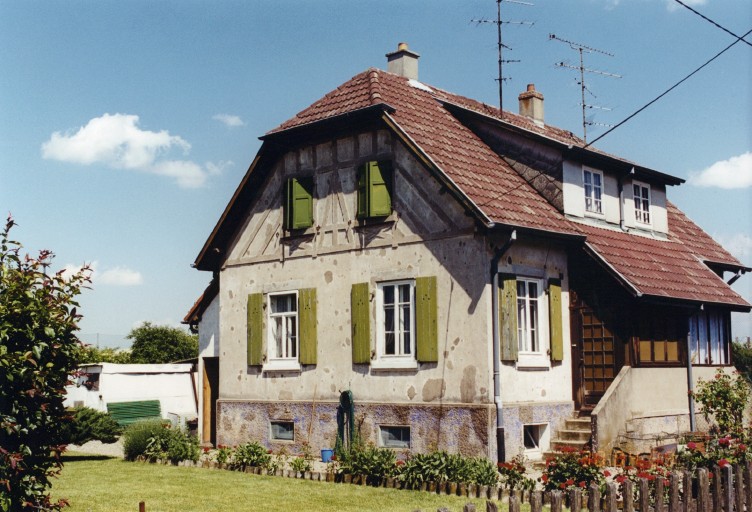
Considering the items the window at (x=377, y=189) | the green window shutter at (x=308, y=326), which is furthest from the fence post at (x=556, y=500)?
the green window shutter at (x=308, y=326)

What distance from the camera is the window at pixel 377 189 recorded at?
1878cm

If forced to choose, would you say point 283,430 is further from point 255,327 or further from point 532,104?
point 532,104

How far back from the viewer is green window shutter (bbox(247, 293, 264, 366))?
2116 centimetres

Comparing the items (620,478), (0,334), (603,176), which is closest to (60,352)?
(0,334)

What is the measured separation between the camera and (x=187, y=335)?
132 feet

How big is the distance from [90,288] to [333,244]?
1084 centimetres

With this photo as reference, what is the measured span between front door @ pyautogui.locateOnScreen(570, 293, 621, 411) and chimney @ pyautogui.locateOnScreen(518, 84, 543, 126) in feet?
29.1

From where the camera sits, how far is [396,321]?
18.4 metres

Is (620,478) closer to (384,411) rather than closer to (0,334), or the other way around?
(0,334)

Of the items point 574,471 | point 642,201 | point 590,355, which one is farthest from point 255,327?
point 574,471

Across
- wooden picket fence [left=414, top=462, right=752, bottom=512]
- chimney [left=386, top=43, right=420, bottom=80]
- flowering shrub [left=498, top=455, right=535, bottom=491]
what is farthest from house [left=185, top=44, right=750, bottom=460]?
wooden picket fence [left=414, top=462, right=752, bottom=512]

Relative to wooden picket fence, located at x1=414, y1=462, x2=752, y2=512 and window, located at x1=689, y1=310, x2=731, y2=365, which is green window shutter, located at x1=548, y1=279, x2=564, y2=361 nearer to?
window, located at x1=689, y1=310, x2=731, y2=365

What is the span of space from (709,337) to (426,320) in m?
8.68

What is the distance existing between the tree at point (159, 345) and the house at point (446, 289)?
16740 millimetres
